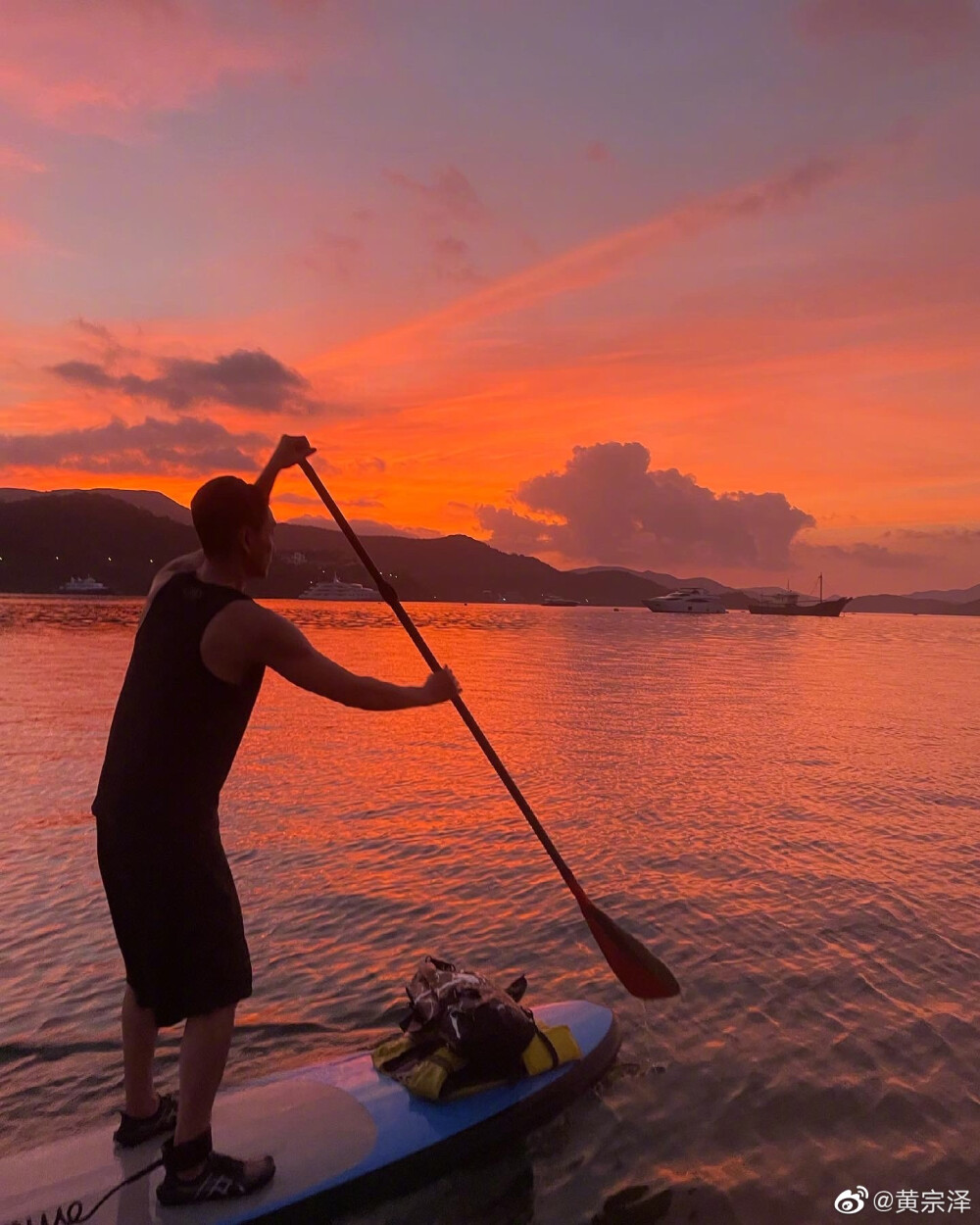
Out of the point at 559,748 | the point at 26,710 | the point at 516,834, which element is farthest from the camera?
the point at 26,710

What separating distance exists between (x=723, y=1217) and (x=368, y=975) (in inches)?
146

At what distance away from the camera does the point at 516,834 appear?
1234 cm

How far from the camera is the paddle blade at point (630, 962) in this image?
6207 mm

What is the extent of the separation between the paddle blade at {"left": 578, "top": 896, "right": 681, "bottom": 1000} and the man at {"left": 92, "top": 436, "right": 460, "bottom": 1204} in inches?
119

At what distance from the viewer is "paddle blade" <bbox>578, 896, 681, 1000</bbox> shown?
20.4ft

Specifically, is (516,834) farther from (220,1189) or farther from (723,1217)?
(220,1189)

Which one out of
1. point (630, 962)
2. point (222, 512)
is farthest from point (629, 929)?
point (222, 512)

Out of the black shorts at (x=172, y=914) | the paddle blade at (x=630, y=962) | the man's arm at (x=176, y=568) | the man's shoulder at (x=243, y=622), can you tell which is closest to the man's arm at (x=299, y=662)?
the man's shoulder at (x=243, y=622)

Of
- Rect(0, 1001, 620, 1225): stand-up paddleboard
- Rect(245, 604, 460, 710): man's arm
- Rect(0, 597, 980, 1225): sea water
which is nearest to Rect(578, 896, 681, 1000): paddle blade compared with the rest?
Rect(0, 597, 980, 1225): sea water

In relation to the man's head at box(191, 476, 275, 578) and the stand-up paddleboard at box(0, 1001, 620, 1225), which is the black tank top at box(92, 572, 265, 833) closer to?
the man's head at box(191, 476, 275, 578)

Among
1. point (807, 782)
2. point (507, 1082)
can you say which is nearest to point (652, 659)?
point (807, 782)

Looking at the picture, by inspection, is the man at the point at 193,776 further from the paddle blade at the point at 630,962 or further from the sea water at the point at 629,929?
the paddle blade at the point at 630,962

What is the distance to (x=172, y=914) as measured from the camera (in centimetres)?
378

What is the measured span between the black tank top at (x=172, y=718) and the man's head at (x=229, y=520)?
18 centimetres
